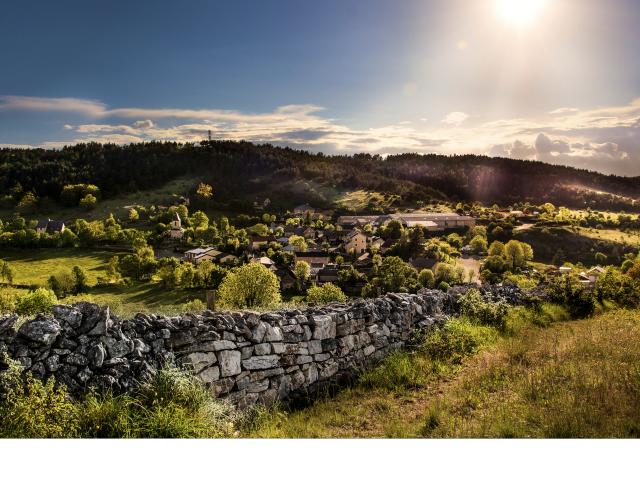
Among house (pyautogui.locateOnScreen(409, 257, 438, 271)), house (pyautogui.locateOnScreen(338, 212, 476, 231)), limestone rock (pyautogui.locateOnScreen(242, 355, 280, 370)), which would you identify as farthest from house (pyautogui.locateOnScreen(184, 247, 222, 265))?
limestone rock (pyautogui.locateOnScreen(242, 355, 280, 370))

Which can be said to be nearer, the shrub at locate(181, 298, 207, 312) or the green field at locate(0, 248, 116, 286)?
the green field at locate(0, 248, 116, 286)

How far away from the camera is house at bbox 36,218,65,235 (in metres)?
9.69

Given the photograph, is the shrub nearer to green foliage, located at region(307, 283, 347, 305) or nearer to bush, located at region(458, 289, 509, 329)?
green foliage, located at region(307, 283, 347, 305)

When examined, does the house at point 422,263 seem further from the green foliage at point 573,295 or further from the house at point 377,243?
the green foliage at point 573,295

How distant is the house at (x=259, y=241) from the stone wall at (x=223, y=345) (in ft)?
19.7

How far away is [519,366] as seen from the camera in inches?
247

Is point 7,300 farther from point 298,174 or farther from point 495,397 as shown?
point 495,397

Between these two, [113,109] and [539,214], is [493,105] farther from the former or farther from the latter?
[113,109]

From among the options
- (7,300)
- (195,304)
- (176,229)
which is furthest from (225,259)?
(7,300)

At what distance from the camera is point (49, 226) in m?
10.0

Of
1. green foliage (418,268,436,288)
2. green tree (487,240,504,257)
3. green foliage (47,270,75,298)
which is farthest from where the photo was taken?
green tree (487,240,504,257)

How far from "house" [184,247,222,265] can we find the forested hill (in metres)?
1.56

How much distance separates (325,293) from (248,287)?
8.03 ft

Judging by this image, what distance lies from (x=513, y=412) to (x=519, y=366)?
145cm
